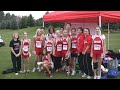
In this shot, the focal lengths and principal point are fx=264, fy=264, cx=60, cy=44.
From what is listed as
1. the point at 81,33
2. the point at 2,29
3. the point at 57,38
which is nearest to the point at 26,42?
the point at 57,38

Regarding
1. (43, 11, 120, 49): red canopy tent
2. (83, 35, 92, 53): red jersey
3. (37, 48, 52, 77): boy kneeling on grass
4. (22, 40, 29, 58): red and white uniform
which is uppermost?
(43, 11, 120, 49): red canopy tent

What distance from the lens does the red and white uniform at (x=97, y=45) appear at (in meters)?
7.12

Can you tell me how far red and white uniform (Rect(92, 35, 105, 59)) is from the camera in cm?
712

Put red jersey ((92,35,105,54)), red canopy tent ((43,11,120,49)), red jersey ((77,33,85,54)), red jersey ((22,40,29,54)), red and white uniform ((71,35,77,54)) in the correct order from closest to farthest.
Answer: red jersey ((92,35,105,54)) → red canopy tent ((43,11,120,49)) → red jersey ((77,33,85,54)) → red and white uniform ((71,35,77,54)) → red jersey ((22,40,29,54))

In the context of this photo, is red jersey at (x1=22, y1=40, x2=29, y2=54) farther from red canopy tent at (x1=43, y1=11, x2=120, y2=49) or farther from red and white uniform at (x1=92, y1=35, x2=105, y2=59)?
red and white uniform at (x1=92, y1=35, x2=105, y2=59)

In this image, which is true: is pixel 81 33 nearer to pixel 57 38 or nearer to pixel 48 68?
pixel 57 38

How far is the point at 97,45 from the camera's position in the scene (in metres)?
7.15

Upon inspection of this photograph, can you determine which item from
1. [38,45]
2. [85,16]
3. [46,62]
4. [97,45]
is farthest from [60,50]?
[97,45]

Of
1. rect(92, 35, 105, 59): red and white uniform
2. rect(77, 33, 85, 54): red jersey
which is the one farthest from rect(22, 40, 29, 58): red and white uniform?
rect(92, 35, 105, 59): red and white uniform

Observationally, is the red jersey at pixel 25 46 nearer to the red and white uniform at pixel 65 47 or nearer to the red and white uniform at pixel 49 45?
the red and white uniform at pixel 49 45

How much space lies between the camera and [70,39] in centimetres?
805

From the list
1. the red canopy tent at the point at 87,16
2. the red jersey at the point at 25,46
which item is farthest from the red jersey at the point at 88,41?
the red jersey at the point at 25,46

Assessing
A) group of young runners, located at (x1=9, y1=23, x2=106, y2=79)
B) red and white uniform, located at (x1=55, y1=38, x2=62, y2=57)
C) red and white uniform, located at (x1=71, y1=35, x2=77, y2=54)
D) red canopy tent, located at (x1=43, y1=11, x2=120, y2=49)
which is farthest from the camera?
red and white uniform, located at (x1=55, y1=38, x2=62, y2=57)
